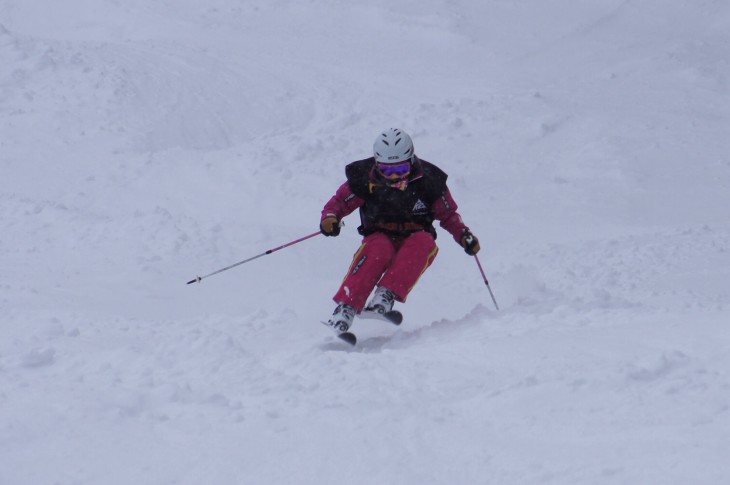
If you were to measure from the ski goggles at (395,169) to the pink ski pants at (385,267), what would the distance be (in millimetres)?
445

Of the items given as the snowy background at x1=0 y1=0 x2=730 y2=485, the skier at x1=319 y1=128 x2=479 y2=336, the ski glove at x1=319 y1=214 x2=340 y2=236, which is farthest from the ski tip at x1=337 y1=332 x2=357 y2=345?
the ski glove at x1=319 y1=214 x2=340 y2=236

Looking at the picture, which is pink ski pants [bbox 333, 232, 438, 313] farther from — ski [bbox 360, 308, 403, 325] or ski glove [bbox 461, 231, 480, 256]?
ski glove [bbox 461, 231, 480, 256]

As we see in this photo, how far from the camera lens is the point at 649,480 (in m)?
2.95

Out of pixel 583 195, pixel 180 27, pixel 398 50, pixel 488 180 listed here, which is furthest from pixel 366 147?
pixel 180 27

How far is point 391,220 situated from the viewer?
6379 mm

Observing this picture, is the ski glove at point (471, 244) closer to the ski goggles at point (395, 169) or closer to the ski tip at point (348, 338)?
the ski goggles at point (395, 169)

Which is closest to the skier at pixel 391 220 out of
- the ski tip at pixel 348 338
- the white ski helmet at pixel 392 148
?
the white ski helmet at pixel 392 148

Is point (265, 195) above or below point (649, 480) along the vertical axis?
below

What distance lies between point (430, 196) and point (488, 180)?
3662mm

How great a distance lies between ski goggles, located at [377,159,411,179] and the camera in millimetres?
6199

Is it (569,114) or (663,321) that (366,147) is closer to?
(569,114)

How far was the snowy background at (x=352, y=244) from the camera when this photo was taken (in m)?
3.46

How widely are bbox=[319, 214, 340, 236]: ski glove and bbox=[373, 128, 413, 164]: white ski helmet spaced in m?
0.57

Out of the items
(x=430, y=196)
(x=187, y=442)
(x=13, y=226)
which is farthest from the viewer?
(x=13, y=226)
